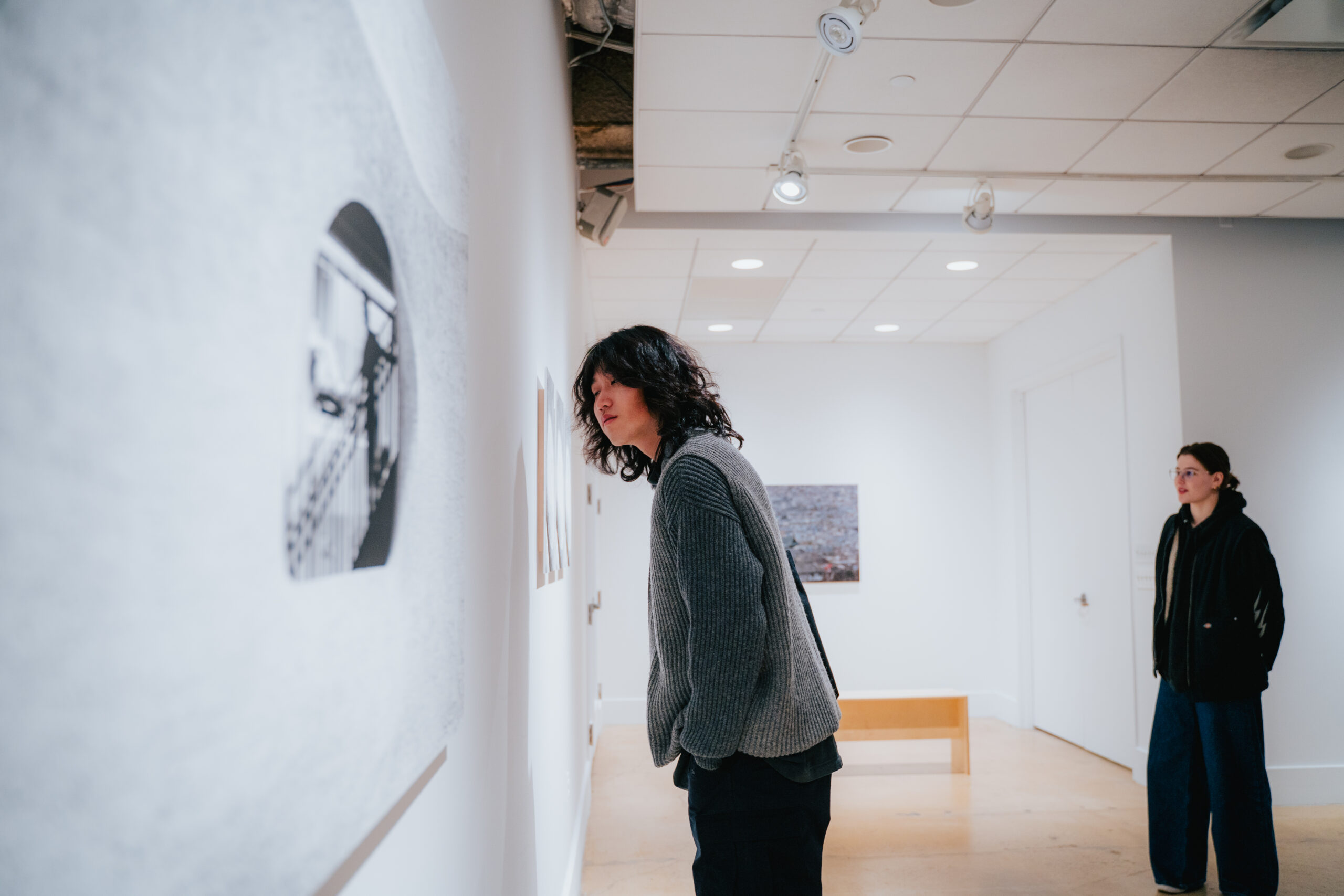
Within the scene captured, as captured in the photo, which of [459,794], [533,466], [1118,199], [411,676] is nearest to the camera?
[411,676]

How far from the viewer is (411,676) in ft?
2.20

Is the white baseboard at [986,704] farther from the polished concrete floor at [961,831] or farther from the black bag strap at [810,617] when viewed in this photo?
the black bag strap at [810,617]

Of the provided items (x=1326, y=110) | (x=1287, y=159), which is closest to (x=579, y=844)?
(x=1326, y=110)

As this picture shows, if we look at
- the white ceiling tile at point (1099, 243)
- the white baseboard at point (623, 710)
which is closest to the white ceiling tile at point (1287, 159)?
the white ceiling tile at point (1099, 243)

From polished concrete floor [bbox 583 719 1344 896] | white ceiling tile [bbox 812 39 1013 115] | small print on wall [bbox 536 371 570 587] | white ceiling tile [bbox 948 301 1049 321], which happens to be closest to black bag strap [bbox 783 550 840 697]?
small print on wall [bbox 536 371 570 587]

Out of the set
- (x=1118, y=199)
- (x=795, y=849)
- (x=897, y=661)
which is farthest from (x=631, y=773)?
(x=1118, y=199)

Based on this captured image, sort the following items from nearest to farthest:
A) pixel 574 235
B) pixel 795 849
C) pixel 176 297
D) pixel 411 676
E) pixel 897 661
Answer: pixel 176 297, pixel 411 676, pixel 795 849, pixel 574 235, pixel 897 661

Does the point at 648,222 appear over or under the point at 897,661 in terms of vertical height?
over

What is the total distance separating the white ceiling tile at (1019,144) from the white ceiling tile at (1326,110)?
2.27 ft

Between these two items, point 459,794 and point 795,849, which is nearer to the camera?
point 459,794

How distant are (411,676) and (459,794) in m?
0.35

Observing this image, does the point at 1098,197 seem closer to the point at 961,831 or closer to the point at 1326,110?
the point at 1326,110

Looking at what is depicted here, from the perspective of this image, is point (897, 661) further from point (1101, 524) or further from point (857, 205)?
point (857, 205)

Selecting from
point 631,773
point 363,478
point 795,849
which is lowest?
point 631,773
